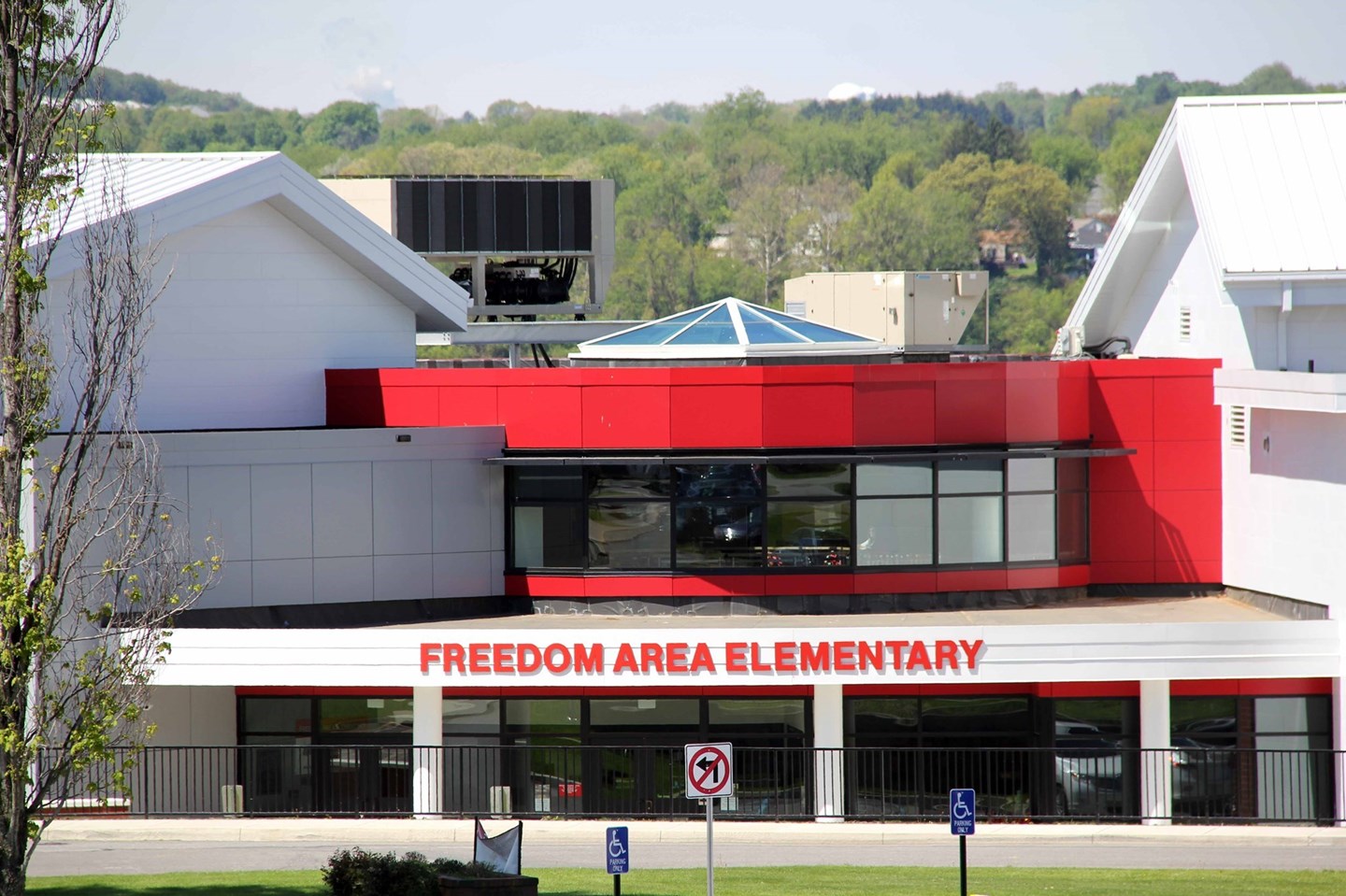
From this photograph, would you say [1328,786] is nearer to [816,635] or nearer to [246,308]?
[816,635]

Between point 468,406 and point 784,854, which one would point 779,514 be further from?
point 784,854

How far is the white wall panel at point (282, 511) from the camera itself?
90.6 feet

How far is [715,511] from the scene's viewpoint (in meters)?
28.5

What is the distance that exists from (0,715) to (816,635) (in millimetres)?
12974

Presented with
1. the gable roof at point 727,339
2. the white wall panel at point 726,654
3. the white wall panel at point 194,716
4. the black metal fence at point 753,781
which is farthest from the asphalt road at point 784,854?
the gable roof at point 727,339

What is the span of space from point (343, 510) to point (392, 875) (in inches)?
411

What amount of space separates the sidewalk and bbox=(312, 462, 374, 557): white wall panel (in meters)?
5.05

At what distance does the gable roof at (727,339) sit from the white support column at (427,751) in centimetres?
741

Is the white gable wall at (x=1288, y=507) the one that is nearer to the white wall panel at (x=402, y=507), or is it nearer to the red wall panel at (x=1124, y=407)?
the red wall panel at (x=1124, y=407)

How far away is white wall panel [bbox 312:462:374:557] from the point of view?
28125 millimetres

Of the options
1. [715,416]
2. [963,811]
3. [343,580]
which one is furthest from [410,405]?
[963,811]

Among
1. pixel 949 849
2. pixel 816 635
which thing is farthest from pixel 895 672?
pixel 949 849

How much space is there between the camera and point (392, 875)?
18938 millimetres

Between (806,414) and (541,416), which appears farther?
(541,416)
